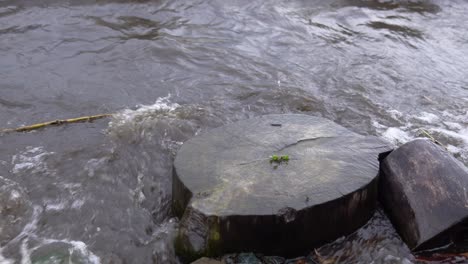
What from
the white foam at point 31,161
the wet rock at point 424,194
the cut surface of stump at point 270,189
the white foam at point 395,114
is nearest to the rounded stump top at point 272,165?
the cut surface of stump at point 270,189

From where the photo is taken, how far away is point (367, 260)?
3475mm

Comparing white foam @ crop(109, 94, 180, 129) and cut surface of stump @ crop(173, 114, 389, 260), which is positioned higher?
cut surface of stump @ crop(173, 114, 389, 260)

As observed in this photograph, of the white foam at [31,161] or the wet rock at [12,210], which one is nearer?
the wet rock at [12,210]

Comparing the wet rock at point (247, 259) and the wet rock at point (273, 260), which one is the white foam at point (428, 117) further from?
the wet rock at point (247, 259)

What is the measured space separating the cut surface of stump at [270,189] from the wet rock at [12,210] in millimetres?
1230

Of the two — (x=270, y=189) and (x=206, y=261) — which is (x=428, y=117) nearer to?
(x=270, y=189)

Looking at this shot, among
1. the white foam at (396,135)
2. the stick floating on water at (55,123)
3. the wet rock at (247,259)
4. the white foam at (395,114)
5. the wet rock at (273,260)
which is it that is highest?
the wet rock at (247,259)

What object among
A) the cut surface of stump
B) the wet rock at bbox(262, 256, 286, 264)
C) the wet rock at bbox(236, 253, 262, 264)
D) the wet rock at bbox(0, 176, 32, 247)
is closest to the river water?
the wet rock at bbox(0, 176, 32, 247)

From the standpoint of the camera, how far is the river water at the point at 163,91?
3.73 meters

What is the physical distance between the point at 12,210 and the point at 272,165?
6.97 ft

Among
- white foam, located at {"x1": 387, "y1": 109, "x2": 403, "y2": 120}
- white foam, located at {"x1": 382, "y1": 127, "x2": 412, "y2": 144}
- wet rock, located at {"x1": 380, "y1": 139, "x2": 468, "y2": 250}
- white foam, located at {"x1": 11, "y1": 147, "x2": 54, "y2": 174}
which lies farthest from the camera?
white foam, located at {"x1": 387, "y1": 109, "x2": 403, "y2": 120}

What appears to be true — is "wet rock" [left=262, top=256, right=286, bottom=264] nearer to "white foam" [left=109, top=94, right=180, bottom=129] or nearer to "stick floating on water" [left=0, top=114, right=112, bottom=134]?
"white foam" [left=109, top=94, right=180, bottom=129]

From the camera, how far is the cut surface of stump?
125 inches

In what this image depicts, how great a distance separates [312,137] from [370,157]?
496mm
